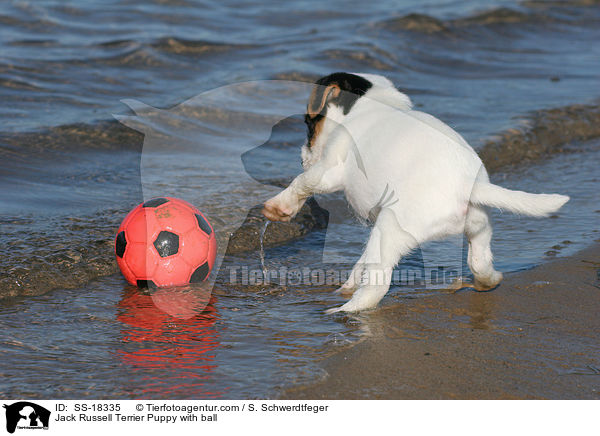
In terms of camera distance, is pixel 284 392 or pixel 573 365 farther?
pixel 573 365

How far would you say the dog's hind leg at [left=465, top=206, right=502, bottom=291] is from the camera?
4.40 metres

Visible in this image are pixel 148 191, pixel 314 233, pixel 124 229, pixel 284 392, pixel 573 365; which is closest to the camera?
pixel 284 392

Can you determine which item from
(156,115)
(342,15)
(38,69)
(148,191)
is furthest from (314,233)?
(342,15)

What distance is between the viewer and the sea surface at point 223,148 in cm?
408

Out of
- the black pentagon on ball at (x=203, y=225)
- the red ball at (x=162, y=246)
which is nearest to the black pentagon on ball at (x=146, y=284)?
the red ball at (x=162, y=246)

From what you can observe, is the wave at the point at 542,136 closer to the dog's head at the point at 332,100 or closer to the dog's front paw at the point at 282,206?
the dog's head at the point at 332,100

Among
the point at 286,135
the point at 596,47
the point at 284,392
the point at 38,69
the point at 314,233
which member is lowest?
the point at 284,392

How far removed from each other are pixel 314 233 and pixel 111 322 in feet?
7.67

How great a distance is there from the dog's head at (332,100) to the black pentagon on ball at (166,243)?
1177 millimetres

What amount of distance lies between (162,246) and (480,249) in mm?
2022

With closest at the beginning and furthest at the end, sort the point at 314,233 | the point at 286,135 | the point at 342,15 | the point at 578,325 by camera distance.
→ the point at 578,325 < the point at 314,233 < the point at 286,135 < the point at 342,15

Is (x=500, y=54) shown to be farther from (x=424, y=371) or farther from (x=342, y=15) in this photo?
(x=424, y=371)

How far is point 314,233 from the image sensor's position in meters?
6.36
